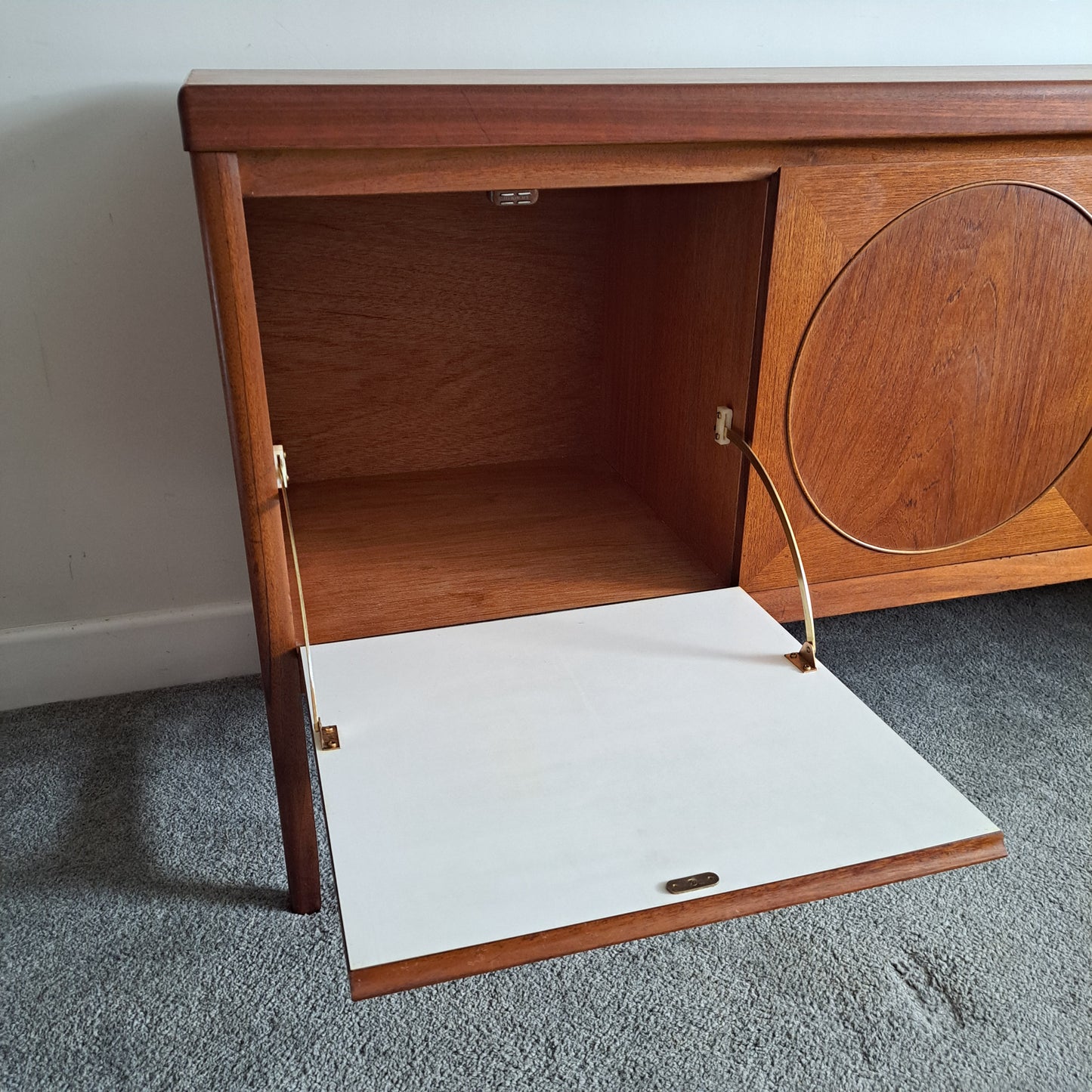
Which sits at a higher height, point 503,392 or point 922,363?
point 922,363

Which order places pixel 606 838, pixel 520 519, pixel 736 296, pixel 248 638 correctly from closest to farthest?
pixel 606 838, pixel 736 296, pixel 520 519, pixel 248 638

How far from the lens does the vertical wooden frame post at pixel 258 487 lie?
1.69 feet

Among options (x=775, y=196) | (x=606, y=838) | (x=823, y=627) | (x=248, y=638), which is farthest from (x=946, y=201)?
(x=248, y=638)

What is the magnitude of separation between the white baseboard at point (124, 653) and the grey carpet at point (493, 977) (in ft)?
0.29

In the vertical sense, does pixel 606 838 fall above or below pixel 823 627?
above

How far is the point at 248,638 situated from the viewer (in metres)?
1.03

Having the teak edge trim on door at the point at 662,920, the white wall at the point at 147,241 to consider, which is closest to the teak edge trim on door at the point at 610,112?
the white wall at the point at 147,241

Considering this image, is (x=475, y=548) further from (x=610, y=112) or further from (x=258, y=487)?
(x=610, y=112)

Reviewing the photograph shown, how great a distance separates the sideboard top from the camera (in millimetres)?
499

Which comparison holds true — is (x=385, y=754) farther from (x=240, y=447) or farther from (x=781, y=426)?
(x=781, y=426)

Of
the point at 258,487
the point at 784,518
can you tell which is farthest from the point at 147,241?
the point at 784,518

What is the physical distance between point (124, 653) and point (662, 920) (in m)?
0.74

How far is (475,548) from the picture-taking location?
0.79 m

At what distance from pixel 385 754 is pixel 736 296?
384 mm
